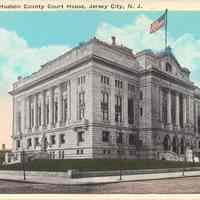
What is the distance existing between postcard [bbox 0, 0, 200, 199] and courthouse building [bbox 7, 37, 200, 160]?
0.12 ft

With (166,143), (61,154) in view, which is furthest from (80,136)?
(166,143)

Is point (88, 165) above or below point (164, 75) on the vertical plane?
below

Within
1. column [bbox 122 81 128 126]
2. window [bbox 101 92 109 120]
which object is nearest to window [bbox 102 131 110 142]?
window [bbox 101 92 109 120]

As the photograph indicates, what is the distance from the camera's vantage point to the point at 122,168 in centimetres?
1738

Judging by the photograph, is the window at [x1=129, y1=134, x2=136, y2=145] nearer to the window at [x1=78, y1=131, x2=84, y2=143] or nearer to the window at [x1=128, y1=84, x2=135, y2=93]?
the window at [x1=128, y1=84, x2=135, y2=93]

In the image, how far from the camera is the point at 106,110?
17125mm

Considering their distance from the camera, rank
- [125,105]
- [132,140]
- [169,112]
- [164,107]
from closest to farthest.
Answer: [125,105] → [169,112] → [132,140] → [164,107]

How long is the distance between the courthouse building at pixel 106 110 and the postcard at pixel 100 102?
38mm

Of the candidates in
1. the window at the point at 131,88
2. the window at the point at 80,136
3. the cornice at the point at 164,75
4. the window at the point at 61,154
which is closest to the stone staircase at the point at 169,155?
the cornice at the point at 164,75

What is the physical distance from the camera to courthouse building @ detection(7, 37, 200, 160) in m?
16.6

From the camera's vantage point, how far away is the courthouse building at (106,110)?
16.6 meters

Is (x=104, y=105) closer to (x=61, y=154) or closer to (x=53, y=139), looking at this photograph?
(x=61, y=154)

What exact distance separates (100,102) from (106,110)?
94 centimetres

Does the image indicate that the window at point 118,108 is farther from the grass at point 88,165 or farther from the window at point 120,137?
the grass at point 88,165
